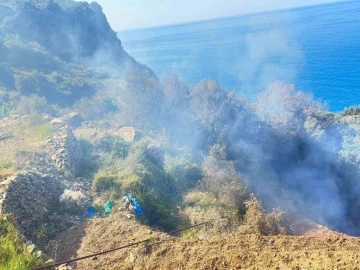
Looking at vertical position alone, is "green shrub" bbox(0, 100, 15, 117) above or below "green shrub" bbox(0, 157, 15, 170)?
below

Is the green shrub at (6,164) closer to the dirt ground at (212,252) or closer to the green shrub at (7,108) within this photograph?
the dirt ground at (212,252)

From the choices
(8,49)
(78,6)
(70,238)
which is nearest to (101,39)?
(78,6)

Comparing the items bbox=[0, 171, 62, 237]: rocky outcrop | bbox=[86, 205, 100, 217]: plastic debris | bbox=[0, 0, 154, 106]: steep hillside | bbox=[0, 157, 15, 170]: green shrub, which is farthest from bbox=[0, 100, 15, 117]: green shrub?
bbox=[86, 205, 100, 217]: plastic debris

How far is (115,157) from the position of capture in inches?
557

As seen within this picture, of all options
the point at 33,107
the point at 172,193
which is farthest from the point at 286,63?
the point at 172,193

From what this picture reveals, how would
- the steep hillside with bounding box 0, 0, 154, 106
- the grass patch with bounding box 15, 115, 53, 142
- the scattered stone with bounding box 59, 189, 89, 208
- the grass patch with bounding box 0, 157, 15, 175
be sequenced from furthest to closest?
1. the steep hillside with bounding box 0, 0, 154, 106
2. the grass patch with bounding box 15, 115, 53, 142
3. the grass patch with bounding box 0, 157, 15, 175
4. the scattered stone with bounding box 59, 189, 89, 208

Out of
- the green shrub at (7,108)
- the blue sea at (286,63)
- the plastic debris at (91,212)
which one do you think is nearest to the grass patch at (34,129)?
the green shrub at (7,108)

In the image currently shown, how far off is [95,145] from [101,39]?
111ft

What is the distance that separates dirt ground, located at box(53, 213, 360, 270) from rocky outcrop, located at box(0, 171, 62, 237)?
1.01m

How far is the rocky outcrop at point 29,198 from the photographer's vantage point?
8.58m

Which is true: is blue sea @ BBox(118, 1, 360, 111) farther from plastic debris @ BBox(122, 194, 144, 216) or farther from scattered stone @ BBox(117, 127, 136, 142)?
plastic debris @ BBox(122, 194, 144, 216)

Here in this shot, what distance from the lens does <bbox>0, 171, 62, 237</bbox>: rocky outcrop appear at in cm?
858

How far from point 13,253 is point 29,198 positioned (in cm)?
303

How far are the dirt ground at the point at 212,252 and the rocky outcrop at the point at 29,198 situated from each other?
1012mm
